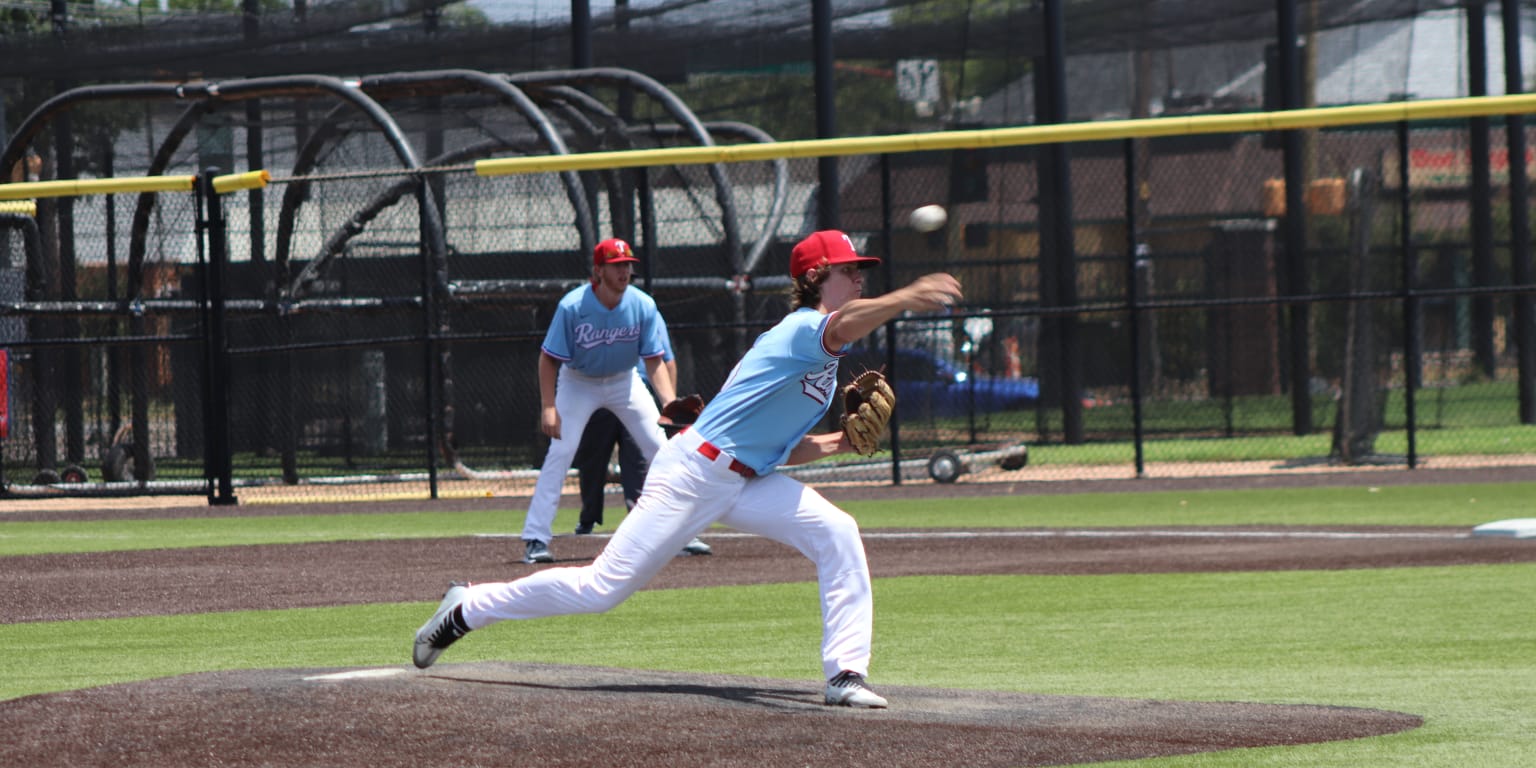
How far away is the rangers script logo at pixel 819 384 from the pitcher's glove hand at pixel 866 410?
0.06 m

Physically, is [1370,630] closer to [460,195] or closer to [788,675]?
[788,675]

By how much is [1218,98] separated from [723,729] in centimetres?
2113

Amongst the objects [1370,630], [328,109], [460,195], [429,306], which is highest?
[328,109]

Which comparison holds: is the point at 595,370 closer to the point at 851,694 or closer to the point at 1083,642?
the point at 1083,642

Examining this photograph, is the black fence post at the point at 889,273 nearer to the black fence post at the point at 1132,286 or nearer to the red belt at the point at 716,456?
the black fence post at the point at 1132,286

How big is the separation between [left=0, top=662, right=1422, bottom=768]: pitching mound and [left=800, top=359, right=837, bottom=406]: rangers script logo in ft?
3.17

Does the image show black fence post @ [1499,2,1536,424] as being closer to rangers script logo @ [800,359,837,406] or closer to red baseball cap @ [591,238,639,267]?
red baseball cap @ [591,238,639,267]

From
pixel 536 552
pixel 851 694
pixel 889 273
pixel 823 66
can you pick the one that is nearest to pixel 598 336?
pixel 536 552

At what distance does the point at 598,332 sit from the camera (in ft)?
35.5

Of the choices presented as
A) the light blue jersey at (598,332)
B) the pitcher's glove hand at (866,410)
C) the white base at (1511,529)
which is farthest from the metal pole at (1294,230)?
the pitcher's glove hand at (866,410)

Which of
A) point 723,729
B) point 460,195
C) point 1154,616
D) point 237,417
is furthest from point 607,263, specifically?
point 237,417

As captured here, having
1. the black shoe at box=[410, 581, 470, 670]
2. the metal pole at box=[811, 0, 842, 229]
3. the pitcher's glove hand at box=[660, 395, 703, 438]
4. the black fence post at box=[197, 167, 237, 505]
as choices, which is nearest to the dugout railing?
the black fence post at box=[197, 167, 237, 505]

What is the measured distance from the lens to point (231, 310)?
701 inches

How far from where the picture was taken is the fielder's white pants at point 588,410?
35.4 feet
